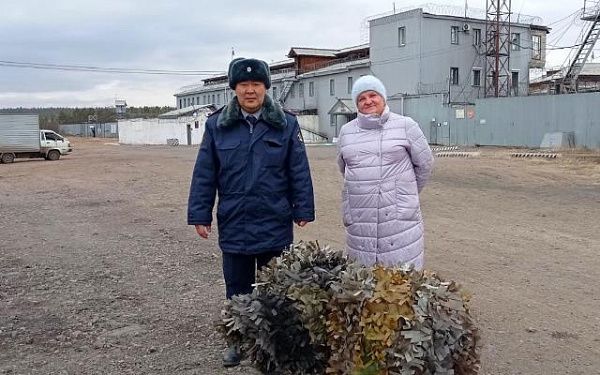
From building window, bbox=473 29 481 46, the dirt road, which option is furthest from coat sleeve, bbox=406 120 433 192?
building window, bbox=473 29 481 46

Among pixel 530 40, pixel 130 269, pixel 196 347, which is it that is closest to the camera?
pixel 196 347

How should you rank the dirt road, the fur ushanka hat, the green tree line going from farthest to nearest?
1. the green tree line
2. the dirt road
3. the fur ushanka hat

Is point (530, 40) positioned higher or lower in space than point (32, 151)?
higher

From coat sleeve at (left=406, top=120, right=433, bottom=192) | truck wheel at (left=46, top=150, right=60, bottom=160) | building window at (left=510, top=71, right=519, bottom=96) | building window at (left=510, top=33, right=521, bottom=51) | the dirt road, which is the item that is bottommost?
the dirt road

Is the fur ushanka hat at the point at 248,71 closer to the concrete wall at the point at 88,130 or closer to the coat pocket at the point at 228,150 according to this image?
the coat pocket at the point at 228,150

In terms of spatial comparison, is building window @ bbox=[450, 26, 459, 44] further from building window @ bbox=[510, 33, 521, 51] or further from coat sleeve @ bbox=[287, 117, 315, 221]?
coat sleeve @ bbox=[287, 117, 315, 221]

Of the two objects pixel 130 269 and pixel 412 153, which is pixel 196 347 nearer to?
pixel 412 153

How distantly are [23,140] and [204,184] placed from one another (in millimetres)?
33350

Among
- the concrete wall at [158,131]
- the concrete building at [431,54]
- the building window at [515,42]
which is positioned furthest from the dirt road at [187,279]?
the concrete wall at [158,131]

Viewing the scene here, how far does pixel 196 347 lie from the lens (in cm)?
455

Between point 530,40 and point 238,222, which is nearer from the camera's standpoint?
point 238,222

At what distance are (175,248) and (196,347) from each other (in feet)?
12.8

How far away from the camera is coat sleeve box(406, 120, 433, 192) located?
4.03 m

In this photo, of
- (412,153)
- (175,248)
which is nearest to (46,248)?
(175,248)
